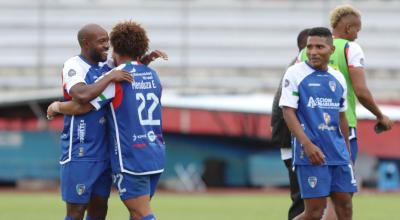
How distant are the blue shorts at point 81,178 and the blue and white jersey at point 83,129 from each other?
0.05 m

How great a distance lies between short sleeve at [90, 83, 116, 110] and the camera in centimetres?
817

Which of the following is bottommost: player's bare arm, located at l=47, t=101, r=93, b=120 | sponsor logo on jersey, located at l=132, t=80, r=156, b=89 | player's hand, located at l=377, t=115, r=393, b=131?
player's hand, located at l=377, t=115, r=393, b=131

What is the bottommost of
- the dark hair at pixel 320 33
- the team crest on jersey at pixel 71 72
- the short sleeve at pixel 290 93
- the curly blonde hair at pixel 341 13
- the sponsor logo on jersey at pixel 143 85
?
the short sleeve at pixel 290 93

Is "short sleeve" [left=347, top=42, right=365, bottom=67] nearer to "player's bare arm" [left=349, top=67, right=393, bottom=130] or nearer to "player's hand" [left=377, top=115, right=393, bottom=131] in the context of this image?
"player's bare arm" [left=349, top=67, right=393, bottom=130]

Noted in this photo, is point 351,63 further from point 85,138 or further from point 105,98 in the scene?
point 85,138

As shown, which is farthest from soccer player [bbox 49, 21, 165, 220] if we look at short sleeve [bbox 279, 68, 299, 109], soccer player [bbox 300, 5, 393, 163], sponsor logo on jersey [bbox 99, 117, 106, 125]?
soccer player [bbox 300, 5, 393, 163]

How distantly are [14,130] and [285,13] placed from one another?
11887mm

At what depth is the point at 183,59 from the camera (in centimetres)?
3259

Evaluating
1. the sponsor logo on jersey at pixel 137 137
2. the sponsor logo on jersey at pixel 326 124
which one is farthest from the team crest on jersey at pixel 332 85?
the sponsor logo on jersey at pixel 137 137

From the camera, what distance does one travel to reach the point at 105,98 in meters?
8.22

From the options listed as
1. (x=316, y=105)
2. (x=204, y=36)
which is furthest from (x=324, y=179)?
(x=204, y=36)

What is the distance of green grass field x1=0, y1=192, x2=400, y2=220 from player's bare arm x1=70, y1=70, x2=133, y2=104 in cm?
631

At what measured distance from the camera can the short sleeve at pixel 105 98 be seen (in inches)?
322

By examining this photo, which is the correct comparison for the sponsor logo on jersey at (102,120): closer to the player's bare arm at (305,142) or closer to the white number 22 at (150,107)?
the white number 22 at (150,107)
